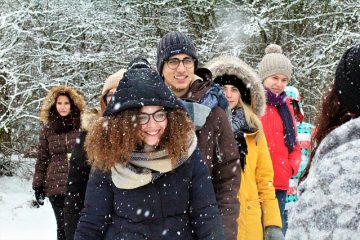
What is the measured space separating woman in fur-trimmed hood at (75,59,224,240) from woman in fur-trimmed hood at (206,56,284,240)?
95 centimetres

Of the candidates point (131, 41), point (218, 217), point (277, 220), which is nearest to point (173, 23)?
point (131, 41)

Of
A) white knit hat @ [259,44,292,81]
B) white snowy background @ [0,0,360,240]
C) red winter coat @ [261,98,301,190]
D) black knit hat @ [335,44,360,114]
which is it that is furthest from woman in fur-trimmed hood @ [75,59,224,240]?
white snowy background @ [0,0,360,240]

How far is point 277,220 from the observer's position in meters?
3.91

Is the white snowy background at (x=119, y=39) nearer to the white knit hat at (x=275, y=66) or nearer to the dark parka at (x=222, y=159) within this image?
the white knit hat at (x=275, y=66)

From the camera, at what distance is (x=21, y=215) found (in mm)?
10422

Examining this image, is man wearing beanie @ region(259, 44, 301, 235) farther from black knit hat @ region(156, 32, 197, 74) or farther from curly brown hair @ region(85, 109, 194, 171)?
curly brown hair @ region(85, 109, 194, 171)

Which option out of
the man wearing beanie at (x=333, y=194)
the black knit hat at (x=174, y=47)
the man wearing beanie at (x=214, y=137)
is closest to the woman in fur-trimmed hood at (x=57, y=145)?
the black knit hat at (x=174, y=47)

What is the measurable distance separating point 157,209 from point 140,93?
1.78 feet

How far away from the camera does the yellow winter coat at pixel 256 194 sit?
3688mm

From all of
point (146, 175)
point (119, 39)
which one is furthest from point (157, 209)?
point (119, 39)

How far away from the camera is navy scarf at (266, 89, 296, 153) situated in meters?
4.89

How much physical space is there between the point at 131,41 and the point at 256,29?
2.42m

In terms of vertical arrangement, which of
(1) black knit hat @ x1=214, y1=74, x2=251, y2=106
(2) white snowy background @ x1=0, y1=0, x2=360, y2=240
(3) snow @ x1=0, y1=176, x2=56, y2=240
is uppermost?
(2) white snowy background @ x1=0, y1=0, x2=360, y2=240

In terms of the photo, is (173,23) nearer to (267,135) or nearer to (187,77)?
(267,135)
